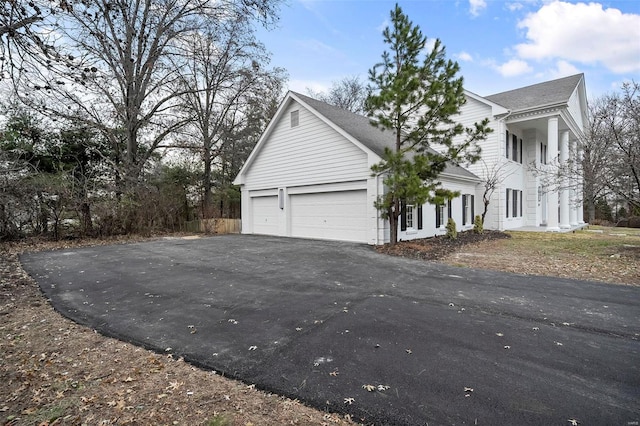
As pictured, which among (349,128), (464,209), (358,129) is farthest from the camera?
(464,209)

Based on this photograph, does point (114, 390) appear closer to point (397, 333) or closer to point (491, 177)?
point (397, 333)

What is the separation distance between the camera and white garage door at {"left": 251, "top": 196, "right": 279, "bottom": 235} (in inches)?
596

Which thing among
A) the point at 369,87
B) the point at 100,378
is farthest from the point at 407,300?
the point at 369,87

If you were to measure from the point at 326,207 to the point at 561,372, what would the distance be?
410 inches

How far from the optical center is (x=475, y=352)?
316 cm

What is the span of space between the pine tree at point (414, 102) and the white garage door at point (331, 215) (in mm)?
1779

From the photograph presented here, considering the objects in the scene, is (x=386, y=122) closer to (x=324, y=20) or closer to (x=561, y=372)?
(x=324, y=20)

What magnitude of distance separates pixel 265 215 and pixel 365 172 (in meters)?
6.38

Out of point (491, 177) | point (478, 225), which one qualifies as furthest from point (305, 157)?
point (491, 177)

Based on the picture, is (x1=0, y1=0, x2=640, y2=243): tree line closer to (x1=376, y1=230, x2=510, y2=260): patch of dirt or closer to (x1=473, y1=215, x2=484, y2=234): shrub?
(x1=376, y1=230, x2=510, y2=260): patch of dirt

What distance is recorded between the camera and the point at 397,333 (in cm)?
362

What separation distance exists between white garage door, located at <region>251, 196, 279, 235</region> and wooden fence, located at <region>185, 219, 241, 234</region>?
2626 millimetres

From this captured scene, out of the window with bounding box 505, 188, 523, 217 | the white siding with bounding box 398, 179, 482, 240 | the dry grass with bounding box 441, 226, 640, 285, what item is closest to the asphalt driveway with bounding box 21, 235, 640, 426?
the dry grass with bounding box 441, 226, 640, 285

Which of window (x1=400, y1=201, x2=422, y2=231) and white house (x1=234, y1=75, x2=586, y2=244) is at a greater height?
white house (x1=234, y1=75, x2=586, y2=244)
